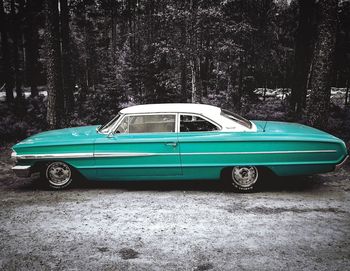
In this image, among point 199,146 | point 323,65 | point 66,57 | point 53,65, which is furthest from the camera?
point 66,57

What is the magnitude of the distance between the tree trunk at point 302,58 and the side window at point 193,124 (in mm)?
10926

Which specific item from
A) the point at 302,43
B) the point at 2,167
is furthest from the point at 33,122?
the point at 302,43

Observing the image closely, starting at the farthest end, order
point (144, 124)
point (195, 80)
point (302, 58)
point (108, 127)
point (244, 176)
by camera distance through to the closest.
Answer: point (302, 58) → point (195, 80) → point (108, 127) → point (144, 124) → point (244, 176)

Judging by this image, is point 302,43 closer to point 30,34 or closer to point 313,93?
point 313,93

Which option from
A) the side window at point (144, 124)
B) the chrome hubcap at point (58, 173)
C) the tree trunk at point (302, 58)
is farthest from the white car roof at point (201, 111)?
the tree trunk at point (302, 58)

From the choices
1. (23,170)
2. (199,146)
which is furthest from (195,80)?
(23,170)

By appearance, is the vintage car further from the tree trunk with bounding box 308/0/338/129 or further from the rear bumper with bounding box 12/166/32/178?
the tree trunk with bounding box 308/0/338/129

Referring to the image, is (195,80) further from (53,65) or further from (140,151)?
(140,151)

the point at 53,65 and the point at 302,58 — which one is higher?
the point at 302,58

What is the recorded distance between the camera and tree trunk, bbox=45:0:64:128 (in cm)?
952

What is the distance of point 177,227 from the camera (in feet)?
14.1

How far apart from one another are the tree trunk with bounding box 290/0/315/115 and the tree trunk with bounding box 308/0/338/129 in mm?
6761

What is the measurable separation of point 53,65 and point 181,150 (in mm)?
6347

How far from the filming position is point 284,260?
135 inches
